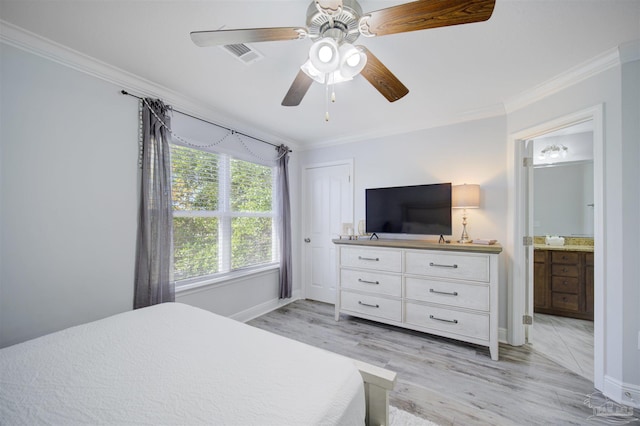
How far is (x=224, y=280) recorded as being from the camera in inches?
115

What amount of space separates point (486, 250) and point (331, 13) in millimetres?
2253

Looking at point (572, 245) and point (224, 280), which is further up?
point (572, 245)

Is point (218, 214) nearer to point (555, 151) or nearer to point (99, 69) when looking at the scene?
point (99, 69)

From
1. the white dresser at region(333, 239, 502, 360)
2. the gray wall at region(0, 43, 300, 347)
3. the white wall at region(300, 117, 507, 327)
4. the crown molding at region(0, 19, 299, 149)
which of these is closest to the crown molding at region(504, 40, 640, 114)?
the white wall at region(300, 117, 507, 327)

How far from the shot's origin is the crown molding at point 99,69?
64.2 inches

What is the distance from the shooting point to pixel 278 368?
103 cm

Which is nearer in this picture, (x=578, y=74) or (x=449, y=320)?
(x=578, y=74)

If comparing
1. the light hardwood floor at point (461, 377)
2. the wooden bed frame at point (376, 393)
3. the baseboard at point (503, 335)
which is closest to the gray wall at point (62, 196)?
the light hardwood floor at point (461, 377)

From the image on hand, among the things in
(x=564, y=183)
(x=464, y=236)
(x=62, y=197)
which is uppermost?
(x=564, y=183)

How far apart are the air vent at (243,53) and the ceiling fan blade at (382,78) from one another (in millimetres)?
807

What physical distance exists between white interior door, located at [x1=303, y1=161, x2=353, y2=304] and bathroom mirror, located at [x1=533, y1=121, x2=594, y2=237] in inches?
113

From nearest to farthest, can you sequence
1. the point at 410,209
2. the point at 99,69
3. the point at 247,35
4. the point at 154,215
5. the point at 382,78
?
the point at 247,35
the point at 382,78
the point at 99,69
the point at 154,215
the point at 410,209

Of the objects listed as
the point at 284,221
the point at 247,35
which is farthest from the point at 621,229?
the point at 284,221

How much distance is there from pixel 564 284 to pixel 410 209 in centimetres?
225
